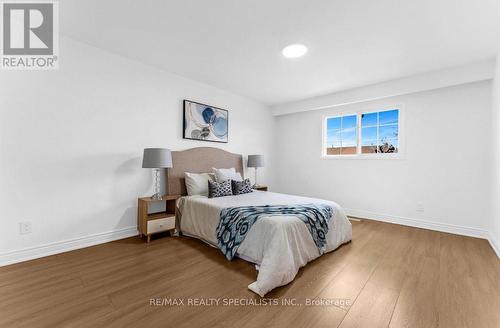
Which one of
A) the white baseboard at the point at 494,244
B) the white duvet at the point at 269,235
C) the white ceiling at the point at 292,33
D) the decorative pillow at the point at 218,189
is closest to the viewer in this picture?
the white duvet at the point at 269,235

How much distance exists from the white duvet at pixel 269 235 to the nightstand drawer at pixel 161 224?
0.50ft

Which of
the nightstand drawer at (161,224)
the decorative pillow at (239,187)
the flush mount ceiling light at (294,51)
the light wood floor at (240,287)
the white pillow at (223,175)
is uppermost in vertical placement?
the flush mount ceiling light at (294,51)

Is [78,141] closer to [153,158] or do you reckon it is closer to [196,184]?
[153,158]

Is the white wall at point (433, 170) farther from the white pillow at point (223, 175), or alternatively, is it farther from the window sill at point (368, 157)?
the white pillow at point (223, 175)

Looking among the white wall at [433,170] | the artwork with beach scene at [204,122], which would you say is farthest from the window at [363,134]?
the artwork with beach scene at [204,122]

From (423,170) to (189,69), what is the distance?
4086 millimetres

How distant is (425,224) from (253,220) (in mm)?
3105

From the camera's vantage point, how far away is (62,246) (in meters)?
2.48

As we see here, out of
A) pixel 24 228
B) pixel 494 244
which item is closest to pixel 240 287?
pixel 24 228

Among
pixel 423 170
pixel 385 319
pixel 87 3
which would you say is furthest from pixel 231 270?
pixel 423 170

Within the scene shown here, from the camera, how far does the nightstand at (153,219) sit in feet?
9.27

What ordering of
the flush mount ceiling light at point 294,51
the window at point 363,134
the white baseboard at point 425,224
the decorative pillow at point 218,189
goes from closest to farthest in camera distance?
1. the flush mount ceiling light at point 294,51
2. the white baseboard at point 425,224
3. the decorative pillow at point 218,189
4. the window at point 363,134

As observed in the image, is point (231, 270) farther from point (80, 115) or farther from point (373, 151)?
point (373, 151)

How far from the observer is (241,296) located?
5.64 ft
